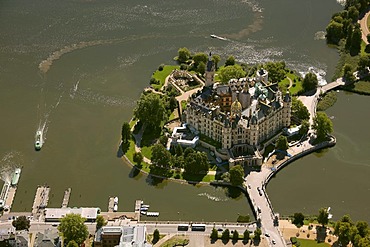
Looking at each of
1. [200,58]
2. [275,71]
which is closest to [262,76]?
[275,71]

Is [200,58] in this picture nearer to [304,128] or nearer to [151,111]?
[151,111]

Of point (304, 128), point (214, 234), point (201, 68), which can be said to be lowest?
point (214, 234)

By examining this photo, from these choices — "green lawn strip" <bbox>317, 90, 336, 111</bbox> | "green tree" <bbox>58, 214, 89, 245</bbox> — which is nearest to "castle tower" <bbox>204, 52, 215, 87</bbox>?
"green lawn strip" <bbox>317, 90, 336, 111</bbox>

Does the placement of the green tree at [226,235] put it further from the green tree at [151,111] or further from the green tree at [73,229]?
the green tree at [151,111]

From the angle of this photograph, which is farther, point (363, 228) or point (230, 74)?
point (230, 74)

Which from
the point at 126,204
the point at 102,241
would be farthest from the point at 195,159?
the point at 102,241

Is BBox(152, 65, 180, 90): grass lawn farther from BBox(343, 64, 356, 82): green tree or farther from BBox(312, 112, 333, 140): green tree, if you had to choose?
BBox(343, 64, 356, 82): green tree

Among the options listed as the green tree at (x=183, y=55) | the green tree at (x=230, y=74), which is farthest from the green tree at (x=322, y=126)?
the green tree at (x=183, y=55)
